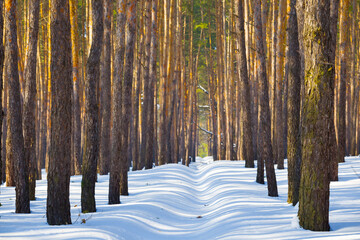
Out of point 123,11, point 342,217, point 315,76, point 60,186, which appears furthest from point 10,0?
point 342,217

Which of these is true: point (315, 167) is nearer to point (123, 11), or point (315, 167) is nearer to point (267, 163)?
point (267, 163)

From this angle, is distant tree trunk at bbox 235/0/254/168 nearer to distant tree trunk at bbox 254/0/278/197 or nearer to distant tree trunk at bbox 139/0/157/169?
distant tree trunk at bbox 254/0/278/197

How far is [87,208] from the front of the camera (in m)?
8.56

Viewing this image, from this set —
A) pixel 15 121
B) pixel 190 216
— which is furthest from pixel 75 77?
pixel 190 216

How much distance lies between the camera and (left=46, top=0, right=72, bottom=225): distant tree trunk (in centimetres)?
688

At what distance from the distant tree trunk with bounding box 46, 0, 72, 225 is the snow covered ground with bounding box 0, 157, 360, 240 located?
1.46 feet

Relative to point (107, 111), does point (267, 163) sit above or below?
below

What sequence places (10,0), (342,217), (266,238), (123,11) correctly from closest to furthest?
(266,238), (342,217), (10,0), (123,11)

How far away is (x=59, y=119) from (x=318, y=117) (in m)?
4.11

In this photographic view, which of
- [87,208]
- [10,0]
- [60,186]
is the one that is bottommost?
[87,208]

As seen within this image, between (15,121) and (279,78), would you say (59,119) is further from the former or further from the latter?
(279,78)

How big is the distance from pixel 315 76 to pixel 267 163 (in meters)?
5.28

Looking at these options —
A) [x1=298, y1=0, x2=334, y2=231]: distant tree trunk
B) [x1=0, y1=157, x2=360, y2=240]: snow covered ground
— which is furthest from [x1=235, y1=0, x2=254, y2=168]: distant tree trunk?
[x1=298, y1=0, x2=334, y2=231]: distant tree trunk

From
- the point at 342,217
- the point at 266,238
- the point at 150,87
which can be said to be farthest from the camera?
the point at 150,87
